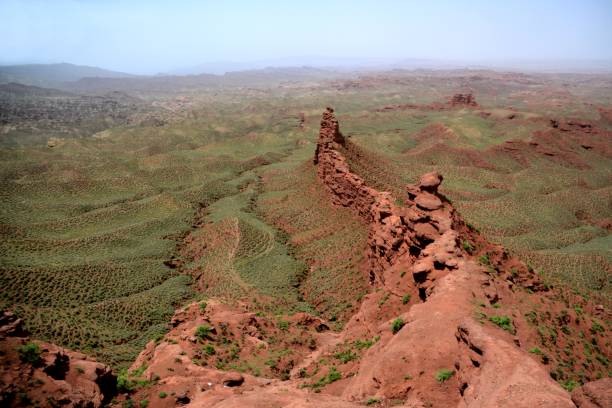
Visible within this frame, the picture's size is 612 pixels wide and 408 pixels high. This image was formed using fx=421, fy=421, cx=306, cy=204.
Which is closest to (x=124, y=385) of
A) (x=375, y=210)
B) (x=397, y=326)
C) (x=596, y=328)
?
(x=397, y=326)

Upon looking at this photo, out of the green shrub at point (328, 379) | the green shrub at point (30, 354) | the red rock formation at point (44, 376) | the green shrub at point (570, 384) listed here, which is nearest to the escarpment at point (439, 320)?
the green shrub at point (328, 379)

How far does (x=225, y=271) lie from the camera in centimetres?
5272

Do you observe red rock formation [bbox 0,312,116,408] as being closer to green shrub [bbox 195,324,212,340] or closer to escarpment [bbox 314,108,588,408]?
green shrub [bbox 195,324,212,340]

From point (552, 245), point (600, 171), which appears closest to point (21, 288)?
point (552, 245)

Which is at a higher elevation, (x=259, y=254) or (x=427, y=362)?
(x=427, y=362)

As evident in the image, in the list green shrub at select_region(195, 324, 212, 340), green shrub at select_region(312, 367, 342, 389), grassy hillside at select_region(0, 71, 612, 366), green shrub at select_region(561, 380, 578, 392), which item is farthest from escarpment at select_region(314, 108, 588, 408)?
grassy hillside at select_region(0, 71, 612, 366)

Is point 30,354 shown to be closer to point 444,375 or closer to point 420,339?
point 420,339

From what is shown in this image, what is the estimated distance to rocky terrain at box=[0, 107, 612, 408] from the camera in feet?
58.4

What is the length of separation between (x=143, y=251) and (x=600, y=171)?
360 ft

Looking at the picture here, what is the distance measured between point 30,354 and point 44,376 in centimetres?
143

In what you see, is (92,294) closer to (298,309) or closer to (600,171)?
(298,309)

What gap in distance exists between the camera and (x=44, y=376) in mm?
21547

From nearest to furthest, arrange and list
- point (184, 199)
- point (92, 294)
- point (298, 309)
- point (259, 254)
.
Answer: point (298, 309) < point (92, 294) < point (259, 254) < point (184, 199)

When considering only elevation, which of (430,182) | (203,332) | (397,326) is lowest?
(203,332)
